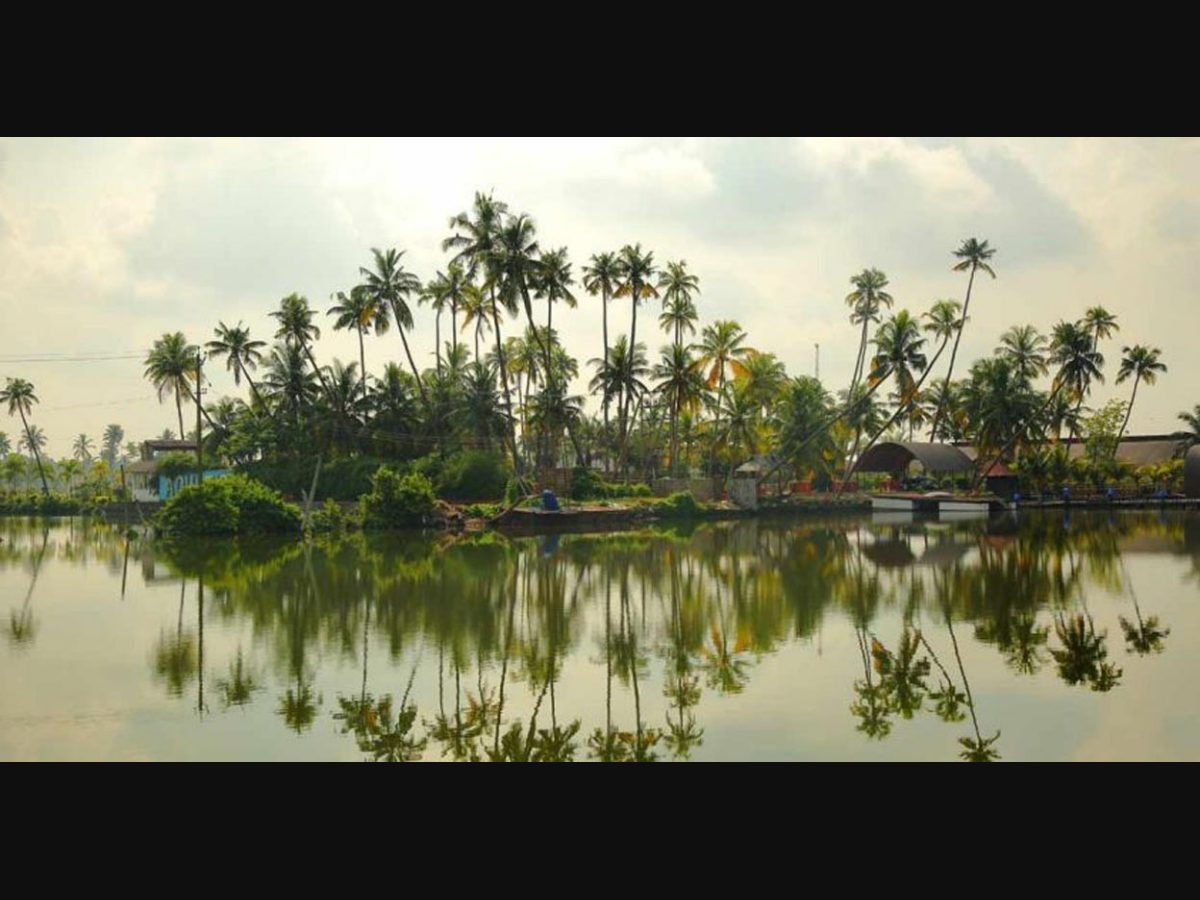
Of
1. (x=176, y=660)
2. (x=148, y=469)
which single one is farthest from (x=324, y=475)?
(x=176, y=660)

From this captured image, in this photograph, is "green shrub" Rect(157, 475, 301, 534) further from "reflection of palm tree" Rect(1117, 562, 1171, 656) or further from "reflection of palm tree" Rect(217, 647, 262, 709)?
"reflection of palm tree" Rect(1117, 562, 1171, 656)

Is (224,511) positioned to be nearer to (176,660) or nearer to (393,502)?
(393,502)

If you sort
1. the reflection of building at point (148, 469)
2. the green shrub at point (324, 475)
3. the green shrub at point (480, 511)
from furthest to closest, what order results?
1. the reflection of building at point (148, 469)
2. the green shrub at point (324, 475)
3. the green shrub at point (480, 511)

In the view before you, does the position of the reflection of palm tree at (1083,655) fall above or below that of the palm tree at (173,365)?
below

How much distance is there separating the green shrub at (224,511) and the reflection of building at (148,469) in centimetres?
2782

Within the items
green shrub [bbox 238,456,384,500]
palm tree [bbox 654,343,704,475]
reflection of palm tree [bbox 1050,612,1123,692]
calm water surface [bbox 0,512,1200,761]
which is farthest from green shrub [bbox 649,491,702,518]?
reflection of palm tree [bbox 1050,612,1123,692]

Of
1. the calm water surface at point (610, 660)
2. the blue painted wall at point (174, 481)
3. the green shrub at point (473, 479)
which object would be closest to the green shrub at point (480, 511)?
the green shrub at point (473, 479)

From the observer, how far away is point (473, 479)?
53.8 metres

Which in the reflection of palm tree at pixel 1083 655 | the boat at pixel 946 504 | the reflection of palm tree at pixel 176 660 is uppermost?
the boat at pixel 946 504

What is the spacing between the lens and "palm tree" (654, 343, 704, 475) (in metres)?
61.4

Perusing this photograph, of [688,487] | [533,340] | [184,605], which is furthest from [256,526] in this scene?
[533,340]

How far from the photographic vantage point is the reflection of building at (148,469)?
235 ft

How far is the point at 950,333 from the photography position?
6662cm

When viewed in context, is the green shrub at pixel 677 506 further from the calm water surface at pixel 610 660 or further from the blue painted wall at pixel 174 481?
the blue painted wall at pixel 174 481
